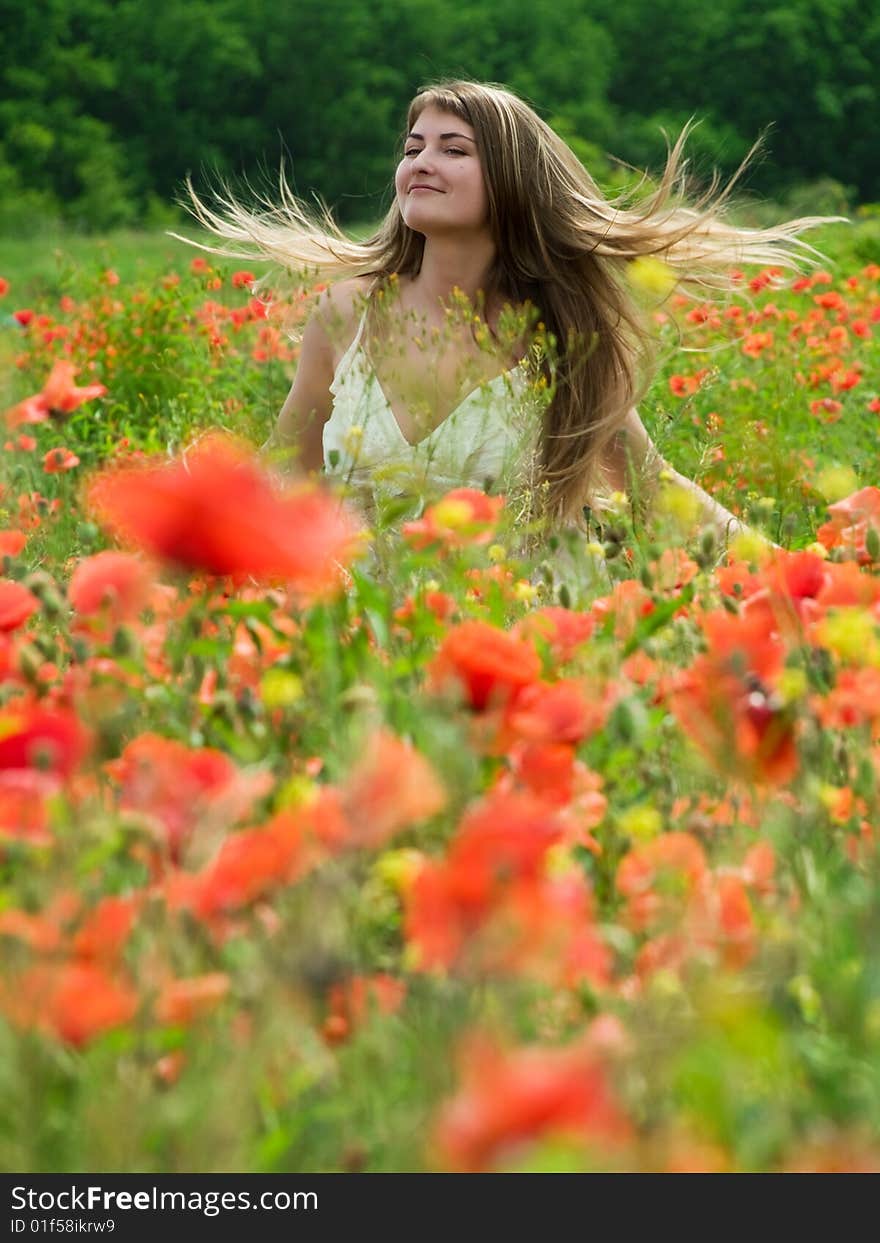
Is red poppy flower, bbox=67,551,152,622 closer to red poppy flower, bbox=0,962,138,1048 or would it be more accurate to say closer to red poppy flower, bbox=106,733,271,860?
red poppy flower, bbox=106,733,271,860

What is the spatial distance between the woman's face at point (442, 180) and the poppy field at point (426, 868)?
7.60 feet

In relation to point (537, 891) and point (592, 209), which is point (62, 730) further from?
point (592, 209)

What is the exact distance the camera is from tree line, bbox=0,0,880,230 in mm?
→ 34656

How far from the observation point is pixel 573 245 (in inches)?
170

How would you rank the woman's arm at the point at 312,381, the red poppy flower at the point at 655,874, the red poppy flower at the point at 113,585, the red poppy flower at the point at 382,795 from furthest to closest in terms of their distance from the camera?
the woman's arm at the point at 312,381, the red poppy flower at the point at 113,585, the red poppy flower at the point at 655,874, the red poppy flower at the point at 382,795

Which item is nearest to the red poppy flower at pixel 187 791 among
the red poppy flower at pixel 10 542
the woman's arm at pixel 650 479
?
the red poppy flower at pixel 10 542

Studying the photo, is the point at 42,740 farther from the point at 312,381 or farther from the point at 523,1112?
the point at 312,381

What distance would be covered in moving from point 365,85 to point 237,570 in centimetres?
4002

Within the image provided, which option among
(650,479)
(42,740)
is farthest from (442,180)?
(42,740)

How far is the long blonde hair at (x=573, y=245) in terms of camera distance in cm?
411

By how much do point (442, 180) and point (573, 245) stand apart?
387mm

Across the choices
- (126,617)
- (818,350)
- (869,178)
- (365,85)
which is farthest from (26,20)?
(126,617)

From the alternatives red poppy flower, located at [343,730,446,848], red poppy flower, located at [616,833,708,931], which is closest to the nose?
red poppy flower, located at [616,833,708,931]

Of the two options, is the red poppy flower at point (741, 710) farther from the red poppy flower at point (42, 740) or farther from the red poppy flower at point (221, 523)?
the red poppy flower at point (42, 740)
